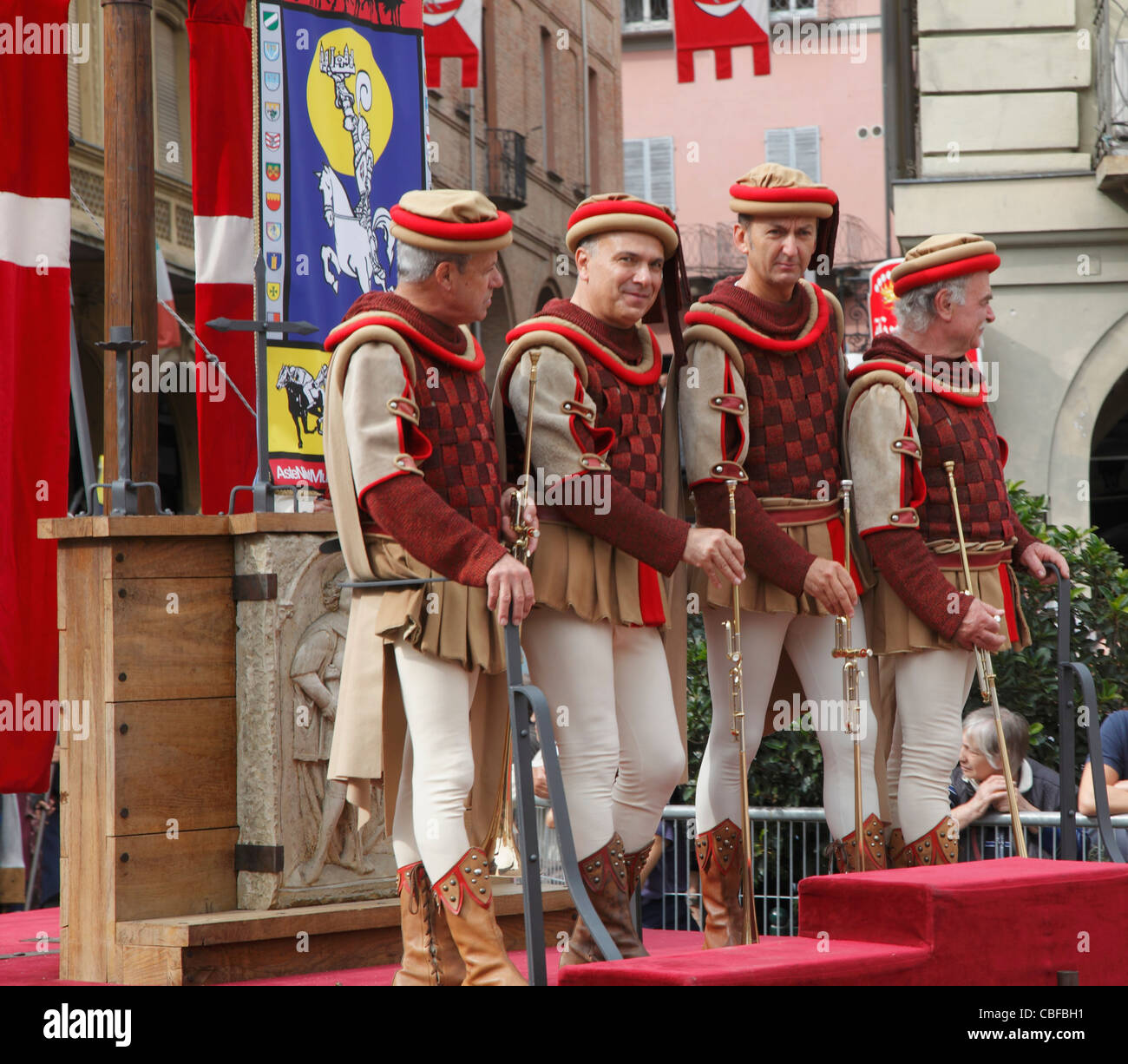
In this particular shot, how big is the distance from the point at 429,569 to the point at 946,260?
5.76ft

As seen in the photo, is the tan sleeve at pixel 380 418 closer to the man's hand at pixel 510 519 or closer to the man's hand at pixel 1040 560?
the man's hand at pixel 510 519

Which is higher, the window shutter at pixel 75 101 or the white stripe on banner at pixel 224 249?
the window shutter at pixel 75 101

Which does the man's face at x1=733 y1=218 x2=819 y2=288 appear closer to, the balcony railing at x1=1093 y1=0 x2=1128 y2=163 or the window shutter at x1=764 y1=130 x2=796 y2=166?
the balcony railing at x1=1093 y1=0 x2=1128 y2=163

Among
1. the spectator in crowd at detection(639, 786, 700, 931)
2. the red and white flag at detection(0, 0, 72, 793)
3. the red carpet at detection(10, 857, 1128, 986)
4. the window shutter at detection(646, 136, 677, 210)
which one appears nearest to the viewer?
the red carpet at detection(10, 857, 1128, 986)

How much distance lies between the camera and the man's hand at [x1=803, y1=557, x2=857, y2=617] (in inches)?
174

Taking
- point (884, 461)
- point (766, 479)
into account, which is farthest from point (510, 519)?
point (884, 461)

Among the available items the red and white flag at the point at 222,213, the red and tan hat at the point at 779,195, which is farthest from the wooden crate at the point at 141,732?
the red and white flag at the point at 222,213

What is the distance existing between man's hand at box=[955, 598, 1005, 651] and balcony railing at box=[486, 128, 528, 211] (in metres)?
19.3

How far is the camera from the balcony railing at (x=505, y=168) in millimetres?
23438

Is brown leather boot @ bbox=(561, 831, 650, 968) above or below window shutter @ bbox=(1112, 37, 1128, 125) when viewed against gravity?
below

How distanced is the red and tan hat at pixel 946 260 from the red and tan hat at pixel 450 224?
4.24ft

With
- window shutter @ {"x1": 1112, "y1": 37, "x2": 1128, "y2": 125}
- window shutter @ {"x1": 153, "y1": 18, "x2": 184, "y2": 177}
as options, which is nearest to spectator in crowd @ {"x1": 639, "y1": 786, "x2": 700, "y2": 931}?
window shutter @ {"x1": 1112, "y1": 37, "x2": 1128, "y2": 125}

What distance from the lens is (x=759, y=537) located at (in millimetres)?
4508
